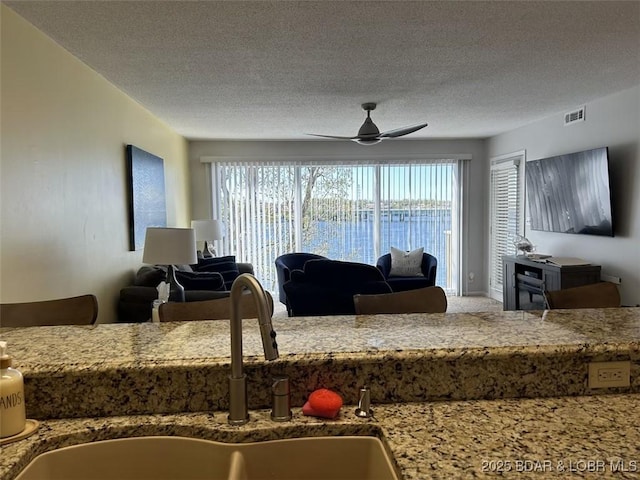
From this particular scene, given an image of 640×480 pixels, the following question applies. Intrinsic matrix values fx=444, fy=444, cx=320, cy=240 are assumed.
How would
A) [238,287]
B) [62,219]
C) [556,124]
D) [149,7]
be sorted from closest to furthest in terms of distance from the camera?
1. [238,287]
2. [149,7]
3. [62,219]
4. [556,124]

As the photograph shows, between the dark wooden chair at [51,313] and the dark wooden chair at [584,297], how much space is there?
1.87 metres

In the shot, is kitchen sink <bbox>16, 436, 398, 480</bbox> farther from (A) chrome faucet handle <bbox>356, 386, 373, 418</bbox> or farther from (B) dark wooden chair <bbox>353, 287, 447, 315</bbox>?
(B) dark wooden chair <bbox>353, 287, 447, 315</bbox>

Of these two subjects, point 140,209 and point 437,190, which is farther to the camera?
point 437,190

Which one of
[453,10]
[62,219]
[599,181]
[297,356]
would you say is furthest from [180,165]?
[297,356]

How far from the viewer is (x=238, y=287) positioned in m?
0.89

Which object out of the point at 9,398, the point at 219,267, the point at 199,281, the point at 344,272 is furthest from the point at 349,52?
the point at 219,267

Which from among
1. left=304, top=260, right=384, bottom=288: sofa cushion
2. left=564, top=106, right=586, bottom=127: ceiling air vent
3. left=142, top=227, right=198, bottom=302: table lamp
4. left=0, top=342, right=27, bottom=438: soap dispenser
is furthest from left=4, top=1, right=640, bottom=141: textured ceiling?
left=0, top=342, right=27, bottom=438: soap dispenser

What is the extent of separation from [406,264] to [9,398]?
5.49m

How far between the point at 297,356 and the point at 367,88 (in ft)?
10.6

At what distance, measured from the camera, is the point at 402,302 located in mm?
1740

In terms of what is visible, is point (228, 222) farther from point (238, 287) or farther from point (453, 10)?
point (238, 287)

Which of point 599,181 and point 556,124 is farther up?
point 556,124

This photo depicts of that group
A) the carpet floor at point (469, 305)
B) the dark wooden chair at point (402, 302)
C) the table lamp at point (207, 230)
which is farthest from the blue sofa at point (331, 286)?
the table lamp at point (207, 230)

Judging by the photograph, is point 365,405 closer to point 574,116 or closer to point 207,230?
point 574,116
